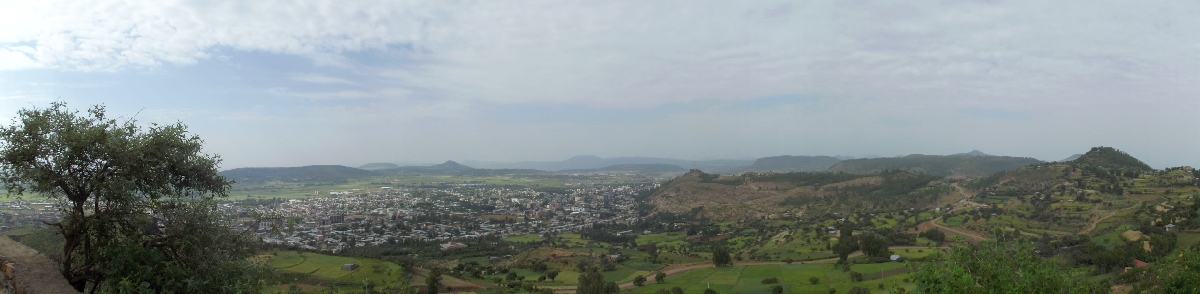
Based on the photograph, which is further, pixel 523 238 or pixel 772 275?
pixel 523 238

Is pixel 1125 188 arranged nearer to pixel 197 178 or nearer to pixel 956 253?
pixel 956 253

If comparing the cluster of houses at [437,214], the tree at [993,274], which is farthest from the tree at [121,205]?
the cluster of houses at [437,214]

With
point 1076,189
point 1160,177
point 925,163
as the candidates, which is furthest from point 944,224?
point 925,163

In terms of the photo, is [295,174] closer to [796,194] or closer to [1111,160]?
[796,194]

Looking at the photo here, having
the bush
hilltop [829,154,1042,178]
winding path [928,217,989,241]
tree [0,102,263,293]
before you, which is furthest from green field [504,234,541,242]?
hilltop [829,154,1042,178]

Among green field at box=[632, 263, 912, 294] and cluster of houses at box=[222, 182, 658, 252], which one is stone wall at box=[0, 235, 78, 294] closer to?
green field at box=[632, 263, 912, 294]

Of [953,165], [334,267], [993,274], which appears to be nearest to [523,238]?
[334,267]
